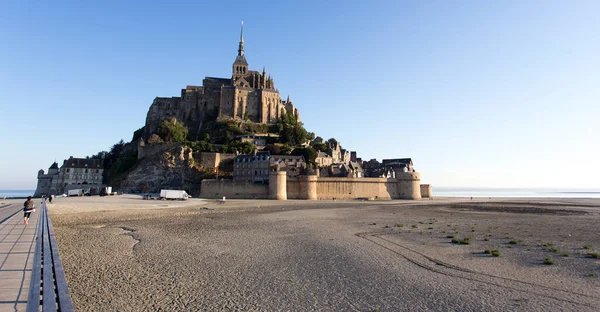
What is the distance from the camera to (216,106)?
Result: 210ft

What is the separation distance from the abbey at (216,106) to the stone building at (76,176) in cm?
1083

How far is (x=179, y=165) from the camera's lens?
160 ft

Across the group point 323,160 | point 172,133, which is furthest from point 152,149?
point 323,160

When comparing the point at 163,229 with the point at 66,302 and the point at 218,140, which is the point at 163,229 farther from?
the point at 218,140

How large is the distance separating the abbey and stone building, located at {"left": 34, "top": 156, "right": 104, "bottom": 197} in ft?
35.5

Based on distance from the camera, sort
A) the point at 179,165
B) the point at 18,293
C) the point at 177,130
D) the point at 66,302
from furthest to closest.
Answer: the point at 177,130 → the point at 179,165 → the point at 18,293 → the point at 66,302

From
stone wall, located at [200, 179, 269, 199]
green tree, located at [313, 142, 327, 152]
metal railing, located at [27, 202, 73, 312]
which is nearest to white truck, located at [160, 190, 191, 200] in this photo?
stone wall, located at [200, 179, 269, 199]

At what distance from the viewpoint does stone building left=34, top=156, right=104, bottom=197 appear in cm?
5362

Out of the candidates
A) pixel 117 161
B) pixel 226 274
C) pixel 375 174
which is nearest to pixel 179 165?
pixel 117 161

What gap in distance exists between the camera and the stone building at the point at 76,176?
53625mm

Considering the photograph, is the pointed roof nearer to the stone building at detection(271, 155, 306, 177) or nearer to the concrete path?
the stone building at detection(271, 155, 306, 177)

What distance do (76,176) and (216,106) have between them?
2584 cm

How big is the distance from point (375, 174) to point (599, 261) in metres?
46.8

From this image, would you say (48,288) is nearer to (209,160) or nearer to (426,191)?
(209,160)
